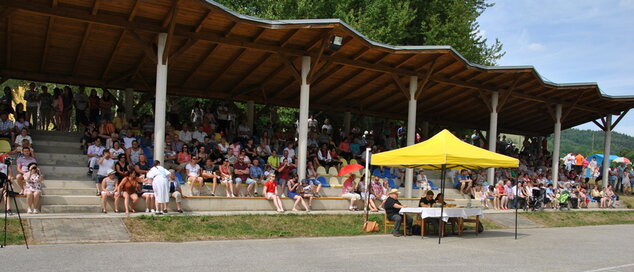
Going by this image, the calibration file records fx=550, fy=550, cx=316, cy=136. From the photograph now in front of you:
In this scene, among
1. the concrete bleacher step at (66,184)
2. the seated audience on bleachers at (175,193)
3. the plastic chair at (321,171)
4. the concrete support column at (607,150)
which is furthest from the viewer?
the concrete support column at (607,150)

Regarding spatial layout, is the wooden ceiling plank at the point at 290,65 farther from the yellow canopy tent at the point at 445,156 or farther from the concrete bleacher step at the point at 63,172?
the concrete bleacher step at the point at 63,172

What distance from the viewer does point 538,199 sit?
796 inches

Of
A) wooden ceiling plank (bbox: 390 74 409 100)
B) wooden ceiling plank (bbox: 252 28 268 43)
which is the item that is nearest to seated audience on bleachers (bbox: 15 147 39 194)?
wooden ceiling plank (bbox: 252 28 268 43)

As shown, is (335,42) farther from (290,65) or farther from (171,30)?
(171,30)

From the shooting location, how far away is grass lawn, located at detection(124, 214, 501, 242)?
10914 mm

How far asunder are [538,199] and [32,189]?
16608mm

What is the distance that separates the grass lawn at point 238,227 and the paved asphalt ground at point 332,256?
56 cm

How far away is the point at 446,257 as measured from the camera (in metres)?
9.80

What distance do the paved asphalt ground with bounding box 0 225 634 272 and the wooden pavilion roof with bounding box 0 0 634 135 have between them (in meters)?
5.91

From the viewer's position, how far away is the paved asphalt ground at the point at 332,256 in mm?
8086

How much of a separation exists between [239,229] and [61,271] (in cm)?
482

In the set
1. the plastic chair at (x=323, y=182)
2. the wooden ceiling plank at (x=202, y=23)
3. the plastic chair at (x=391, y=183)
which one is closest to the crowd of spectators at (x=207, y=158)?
the plastic chair at (x=323, y=182)

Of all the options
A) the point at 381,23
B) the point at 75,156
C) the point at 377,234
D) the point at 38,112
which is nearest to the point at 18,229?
the point at 75,156

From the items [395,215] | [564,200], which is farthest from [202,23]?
[564,200]
